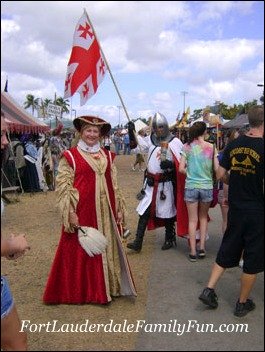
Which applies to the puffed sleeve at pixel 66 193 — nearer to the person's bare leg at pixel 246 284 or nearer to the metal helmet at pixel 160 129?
the person's bare leg at pixel 246 284

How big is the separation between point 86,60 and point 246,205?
3.52 metres

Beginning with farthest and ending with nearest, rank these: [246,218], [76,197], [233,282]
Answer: [233,282] < [76,197] < [246,218]

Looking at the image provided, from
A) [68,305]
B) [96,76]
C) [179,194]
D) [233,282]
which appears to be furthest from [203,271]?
[96,76]

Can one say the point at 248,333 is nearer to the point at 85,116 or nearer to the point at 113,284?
the point at 113,284

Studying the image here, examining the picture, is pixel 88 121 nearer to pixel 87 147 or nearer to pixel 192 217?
pixel 87 147

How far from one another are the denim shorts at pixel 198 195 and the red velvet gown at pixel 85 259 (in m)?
1.46

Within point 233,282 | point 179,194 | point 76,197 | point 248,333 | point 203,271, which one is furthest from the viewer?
point 179,194

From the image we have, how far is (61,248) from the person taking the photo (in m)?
4.46

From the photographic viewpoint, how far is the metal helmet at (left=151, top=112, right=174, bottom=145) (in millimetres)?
6320

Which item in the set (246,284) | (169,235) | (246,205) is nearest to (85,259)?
(246,284)

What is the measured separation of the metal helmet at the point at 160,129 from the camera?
6.32 m

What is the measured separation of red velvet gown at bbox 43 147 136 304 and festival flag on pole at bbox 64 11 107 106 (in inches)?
87.5

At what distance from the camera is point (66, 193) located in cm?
427

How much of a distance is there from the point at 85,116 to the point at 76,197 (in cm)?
74
